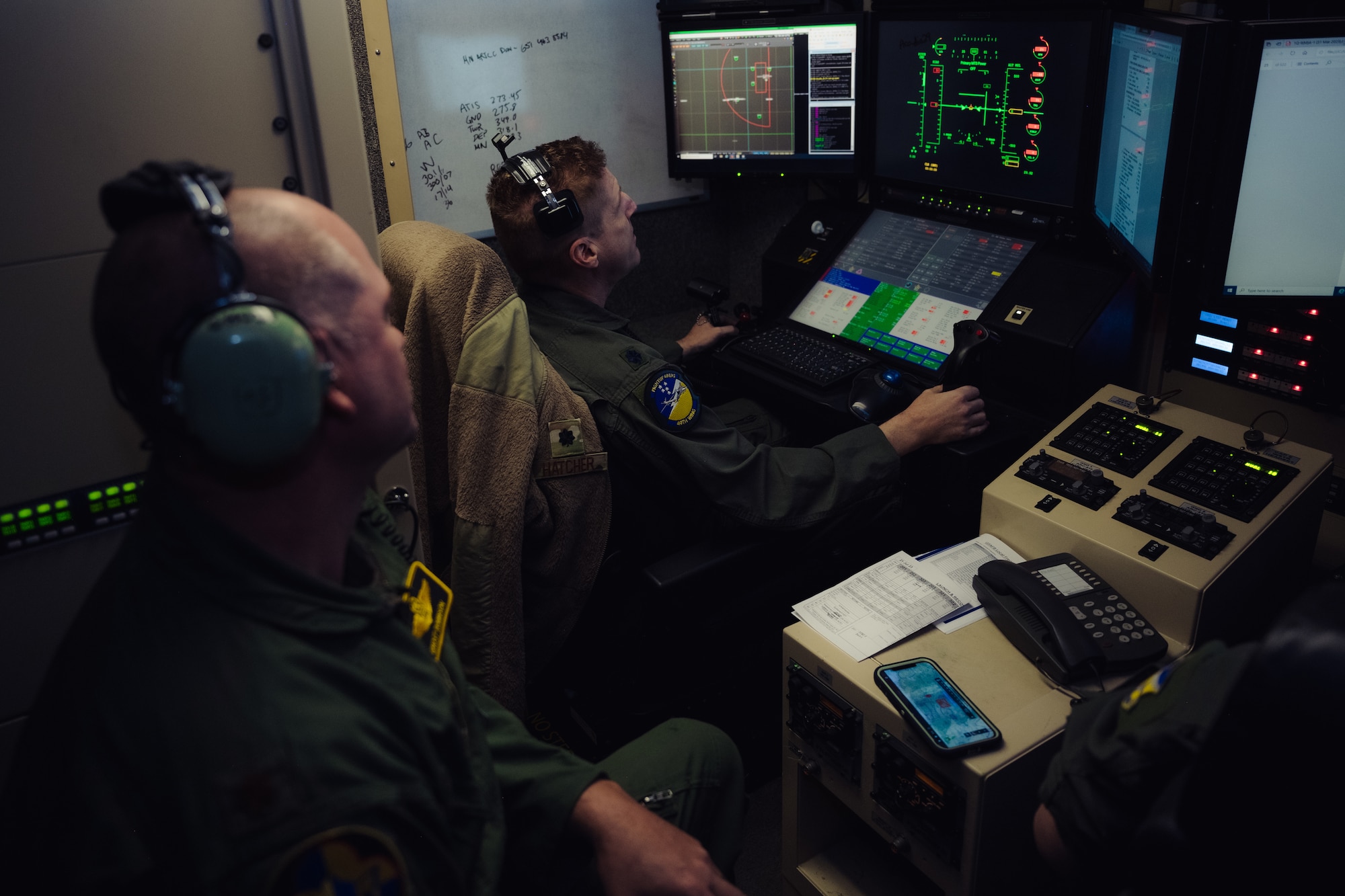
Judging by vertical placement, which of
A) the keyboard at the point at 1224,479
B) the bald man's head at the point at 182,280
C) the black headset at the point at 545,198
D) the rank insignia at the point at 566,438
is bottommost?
the keyboard at the point at 1224,479

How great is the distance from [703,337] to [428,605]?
1.12 metres

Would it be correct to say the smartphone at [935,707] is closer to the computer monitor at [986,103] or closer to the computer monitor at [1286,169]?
the computer monitor at [1286,169]

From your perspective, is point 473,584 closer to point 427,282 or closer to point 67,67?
point 427,282

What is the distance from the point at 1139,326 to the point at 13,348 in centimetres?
145

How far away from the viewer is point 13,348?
973 millimetres

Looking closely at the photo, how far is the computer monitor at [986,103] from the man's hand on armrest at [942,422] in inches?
16.0

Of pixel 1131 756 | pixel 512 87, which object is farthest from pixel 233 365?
pixel 512 87

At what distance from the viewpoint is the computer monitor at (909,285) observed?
5.20ft

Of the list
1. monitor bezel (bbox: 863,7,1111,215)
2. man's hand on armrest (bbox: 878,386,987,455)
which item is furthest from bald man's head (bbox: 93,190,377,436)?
monitor bezel (bbox: 863,7,1111,215)

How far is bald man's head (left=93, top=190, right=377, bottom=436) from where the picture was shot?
61 cm

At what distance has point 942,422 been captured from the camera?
1.39 meters

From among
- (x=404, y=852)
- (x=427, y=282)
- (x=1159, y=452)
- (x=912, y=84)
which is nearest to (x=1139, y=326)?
(x=1159, y=452)

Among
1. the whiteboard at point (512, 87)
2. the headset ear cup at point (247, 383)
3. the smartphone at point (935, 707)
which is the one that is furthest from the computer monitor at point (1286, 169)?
the whiteboard at point (512, 87)

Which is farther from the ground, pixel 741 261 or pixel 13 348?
pixel 13 348
